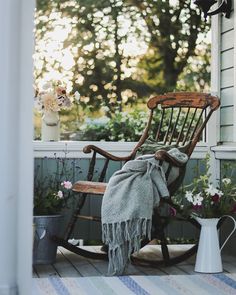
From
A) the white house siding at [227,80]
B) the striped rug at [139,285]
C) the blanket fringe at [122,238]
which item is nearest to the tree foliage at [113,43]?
the white house siding at [227,80]

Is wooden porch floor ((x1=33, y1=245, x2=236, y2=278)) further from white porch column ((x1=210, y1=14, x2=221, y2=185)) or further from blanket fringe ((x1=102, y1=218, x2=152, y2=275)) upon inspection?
white porch column ((x1=210, y1=14, x2=221, y2=185))

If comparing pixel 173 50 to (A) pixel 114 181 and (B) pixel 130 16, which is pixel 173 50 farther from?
(A) pixel 114 181

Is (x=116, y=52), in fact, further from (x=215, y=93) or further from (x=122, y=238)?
(x=122, y=238)

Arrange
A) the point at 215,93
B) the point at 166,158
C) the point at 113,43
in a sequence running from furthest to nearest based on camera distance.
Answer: the point at 113,43 → the point at 215,93 → the point at 166,158

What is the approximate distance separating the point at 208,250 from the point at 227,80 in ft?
4.31

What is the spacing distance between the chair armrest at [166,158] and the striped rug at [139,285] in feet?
2.16

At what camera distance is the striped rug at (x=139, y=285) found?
3.13 m

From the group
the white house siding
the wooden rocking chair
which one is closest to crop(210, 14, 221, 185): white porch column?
the white house siding

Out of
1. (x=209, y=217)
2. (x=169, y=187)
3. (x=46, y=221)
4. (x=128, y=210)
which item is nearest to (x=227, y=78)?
(x=169, y=187)

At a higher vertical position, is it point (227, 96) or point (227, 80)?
point (227, 80)

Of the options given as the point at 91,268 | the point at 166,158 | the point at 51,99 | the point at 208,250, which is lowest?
the point at 91,268

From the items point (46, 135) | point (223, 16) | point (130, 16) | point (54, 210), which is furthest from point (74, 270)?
point (130, 16)

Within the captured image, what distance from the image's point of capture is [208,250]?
3.69 meters

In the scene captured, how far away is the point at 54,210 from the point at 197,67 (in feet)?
11.4
